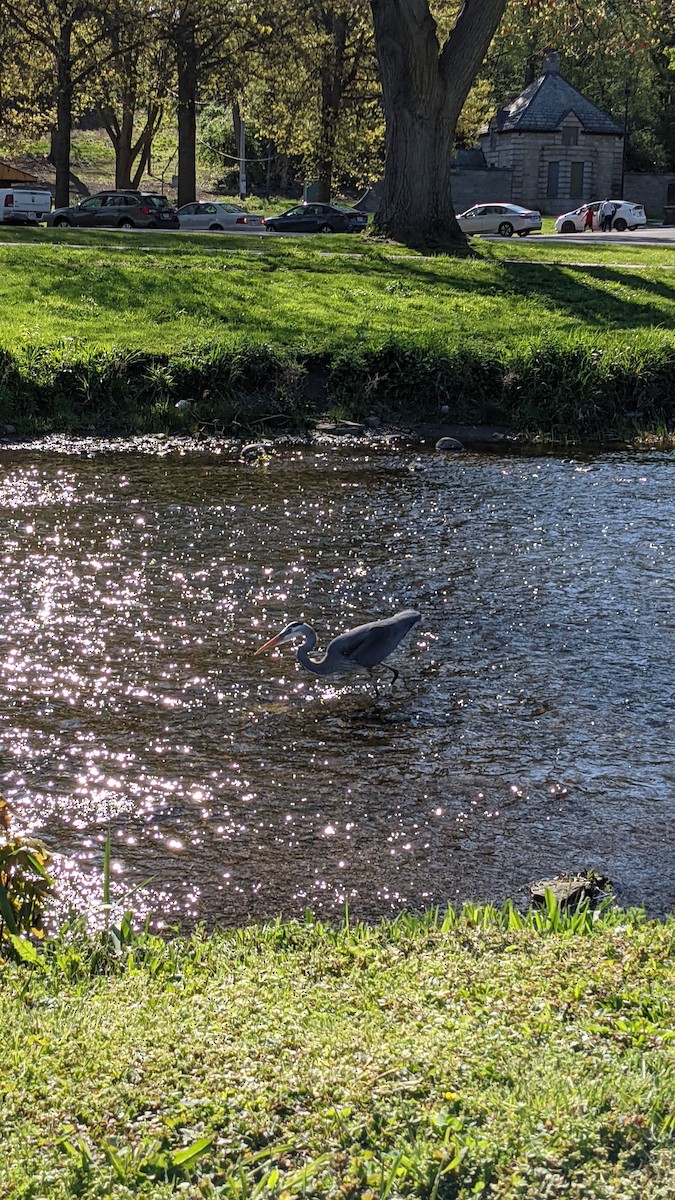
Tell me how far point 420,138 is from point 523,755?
22.6m

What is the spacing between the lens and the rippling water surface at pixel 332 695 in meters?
5.69

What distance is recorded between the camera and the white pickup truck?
1833 inches

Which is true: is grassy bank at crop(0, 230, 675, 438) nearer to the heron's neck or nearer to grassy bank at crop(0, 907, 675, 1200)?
the heron's neck

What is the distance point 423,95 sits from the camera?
1030 inches

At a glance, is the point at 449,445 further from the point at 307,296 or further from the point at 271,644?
the point at 271,644

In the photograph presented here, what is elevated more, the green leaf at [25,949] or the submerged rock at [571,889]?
the green leaf at [25,949]

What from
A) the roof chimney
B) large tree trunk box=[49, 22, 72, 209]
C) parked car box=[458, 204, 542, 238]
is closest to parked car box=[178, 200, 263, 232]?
large tree trunk box=[49, 22, 72, 209]

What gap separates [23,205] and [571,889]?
47.0 m

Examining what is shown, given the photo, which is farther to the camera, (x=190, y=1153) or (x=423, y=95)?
(x=423, y=95)

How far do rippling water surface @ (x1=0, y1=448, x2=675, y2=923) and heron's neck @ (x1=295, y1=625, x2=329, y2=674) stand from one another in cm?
21

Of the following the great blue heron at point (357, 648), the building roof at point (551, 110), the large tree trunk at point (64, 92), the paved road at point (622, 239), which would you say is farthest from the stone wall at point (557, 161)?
the great blue heron at point (357, 648)

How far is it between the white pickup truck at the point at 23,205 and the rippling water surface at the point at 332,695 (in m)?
37.8

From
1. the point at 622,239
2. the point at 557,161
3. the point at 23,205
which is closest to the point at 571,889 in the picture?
the point at 622,239

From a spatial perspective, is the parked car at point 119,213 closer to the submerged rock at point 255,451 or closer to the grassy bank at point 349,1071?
the submerged rock at point 255,451
